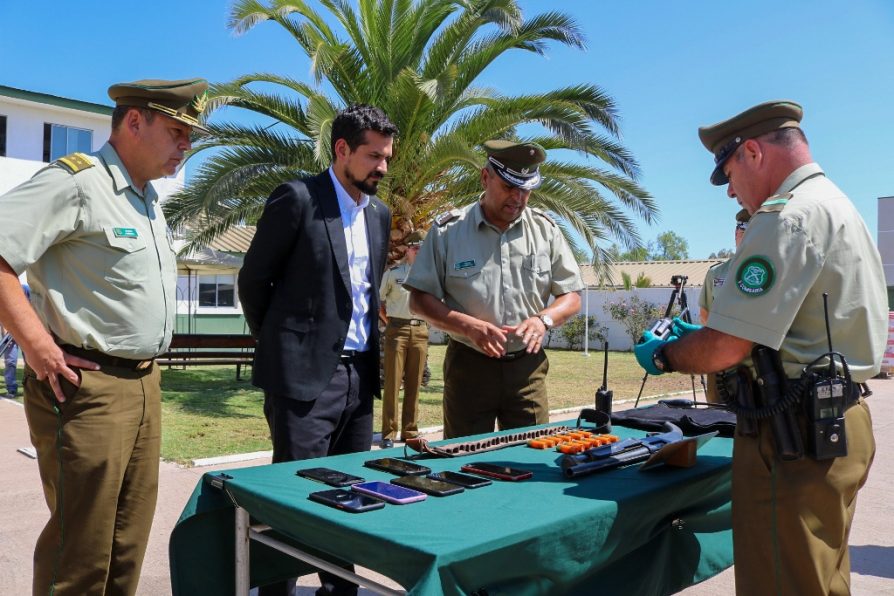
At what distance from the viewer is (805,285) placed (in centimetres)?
209

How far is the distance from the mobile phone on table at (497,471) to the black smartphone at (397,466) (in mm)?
145

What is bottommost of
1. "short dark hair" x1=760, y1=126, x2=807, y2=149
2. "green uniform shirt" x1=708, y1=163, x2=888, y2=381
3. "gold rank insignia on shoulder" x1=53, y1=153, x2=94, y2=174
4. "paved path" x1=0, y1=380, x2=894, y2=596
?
"paved path" x1=0, y1=380, x2=894, y2=596

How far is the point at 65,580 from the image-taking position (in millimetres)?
2402

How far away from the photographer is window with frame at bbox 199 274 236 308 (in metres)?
23.2

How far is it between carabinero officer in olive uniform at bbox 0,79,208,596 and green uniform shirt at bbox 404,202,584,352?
1405 mm

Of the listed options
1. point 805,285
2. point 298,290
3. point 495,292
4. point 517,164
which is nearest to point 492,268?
point 495,292

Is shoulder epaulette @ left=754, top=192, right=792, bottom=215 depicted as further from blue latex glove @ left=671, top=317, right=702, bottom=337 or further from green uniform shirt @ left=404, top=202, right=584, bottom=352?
green uniform shirt @ left=404, top=202, right=584, bottom=352

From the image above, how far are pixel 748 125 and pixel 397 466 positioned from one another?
62.1 inches

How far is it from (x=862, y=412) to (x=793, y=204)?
0.67 m

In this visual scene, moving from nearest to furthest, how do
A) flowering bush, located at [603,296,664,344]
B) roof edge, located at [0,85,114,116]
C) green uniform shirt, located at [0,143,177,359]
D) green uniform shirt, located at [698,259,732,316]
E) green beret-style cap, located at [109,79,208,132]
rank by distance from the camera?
green uniform shirt, located at [0,143,177,359] → green beret-style cap, located at [109,79,208,132] → green uniform shirt, located at [698,259,732,316] → roof edge, located at [0,85,114,116] → flowering bush, located at [603,296,664,344]

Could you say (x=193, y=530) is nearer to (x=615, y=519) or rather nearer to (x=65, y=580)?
(x=65, y=580)

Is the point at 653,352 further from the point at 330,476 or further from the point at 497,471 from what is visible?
the point at 330,476

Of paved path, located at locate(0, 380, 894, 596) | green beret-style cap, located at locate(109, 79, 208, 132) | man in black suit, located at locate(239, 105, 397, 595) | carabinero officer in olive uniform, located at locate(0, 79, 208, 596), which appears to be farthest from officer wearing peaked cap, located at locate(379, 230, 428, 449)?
green beret-style cap, located at locate(109, 79, 208, 132)

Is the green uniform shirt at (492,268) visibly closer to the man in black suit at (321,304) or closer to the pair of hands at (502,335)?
the pair of hands at (502,335)
